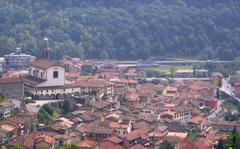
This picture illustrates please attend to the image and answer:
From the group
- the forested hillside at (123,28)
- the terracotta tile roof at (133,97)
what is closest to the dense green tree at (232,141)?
the terracotta tile roof at (133,97)

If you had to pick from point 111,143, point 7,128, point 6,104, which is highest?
point 6,104

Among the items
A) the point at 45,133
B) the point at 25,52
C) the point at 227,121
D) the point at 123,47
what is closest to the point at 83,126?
the point at 45,133

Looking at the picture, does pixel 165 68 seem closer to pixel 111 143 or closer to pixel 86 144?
pixel 111 143

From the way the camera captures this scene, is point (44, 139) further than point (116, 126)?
No

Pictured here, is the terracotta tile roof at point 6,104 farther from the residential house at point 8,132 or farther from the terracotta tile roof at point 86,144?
the terracotta tile roof at point 86,144

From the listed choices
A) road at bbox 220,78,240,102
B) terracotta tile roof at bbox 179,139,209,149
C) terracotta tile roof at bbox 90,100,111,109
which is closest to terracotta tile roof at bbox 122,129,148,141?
terracotta tile roof at bbox 179,139,209,149

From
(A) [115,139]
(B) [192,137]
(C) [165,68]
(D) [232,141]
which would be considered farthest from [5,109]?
(C) [165,68]
